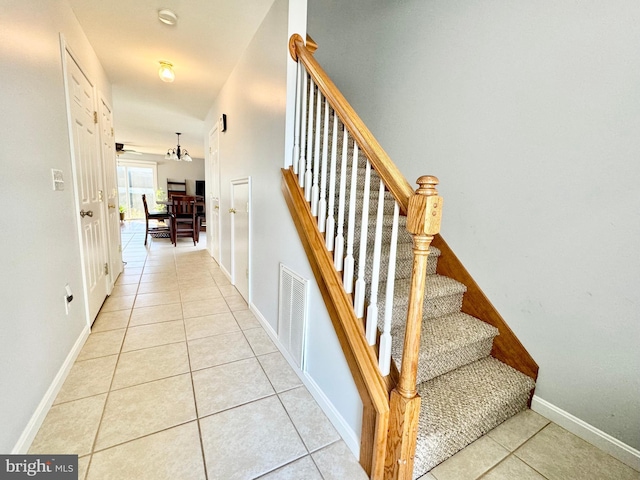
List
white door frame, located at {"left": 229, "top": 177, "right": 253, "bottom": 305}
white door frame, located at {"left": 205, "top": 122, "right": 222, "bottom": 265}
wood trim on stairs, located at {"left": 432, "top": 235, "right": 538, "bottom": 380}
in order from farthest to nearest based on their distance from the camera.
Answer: white door frame, located at {"left": 205, "top": 122, "right": 222, "bottom": 265}
white door frame, located at {"left": 229, "top": 177, "right": 253, "bottom": 305}
wood trim on stairs, located at {"left": 432, "top": 235, "right": 538, "bottom": 380}

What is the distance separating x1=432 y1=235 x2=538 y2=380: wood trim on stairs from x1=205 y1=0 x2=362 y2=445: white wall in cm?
91

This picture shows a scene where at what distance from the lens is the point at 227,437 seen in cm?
123

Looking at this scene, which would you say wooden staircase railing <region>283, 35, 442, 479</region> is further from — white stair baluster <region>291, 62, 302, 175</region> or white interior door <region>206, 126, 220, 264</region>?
white interior door <region>206, 126, 220, 264</region>

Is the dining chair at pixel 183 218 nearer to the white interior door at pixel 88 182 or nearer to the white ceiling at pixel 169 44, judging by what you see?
the white ceiling at pixel 169 44

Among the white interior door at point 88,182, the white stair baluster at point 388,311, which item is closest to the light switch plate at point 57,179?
the white interior door at point 88,182

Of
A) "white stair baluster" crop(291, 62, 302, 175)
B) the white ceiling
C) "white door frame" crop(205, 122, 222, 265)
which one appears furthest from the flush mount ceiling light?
"white stair baluster" crop(291, 62, 302, 175)

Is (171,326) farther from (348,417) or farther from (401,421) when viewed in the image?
(401,421)

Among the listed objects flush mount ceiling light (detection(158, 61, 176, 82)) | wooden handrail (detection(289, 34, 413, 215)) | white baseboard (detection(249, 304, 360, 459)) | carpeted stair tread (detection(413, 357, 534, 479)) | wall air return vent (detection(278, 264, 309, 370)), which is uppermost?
flush mount ceiling light (detection(158, 61, 176, 82))

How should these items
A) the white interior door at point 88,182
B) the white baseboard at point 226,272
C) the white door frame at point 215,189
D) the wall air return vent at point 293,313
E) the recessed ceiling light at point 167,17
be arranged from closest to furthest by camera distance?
the wall air return vent at point 293,313
the white interior door at point 88,182
the recessed ceiling light at point 167,17
the white baseboard at point 226,272
the white door frame at point 215,189

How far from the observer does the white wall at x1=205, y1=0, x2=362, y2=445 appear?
1.36m

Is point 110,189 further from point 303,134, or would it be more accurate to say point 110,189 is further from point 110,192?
point 303,134

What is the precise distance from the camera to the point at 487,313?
→ 1.60 meters

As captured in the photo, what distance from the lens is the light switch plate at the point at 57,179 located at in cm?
153

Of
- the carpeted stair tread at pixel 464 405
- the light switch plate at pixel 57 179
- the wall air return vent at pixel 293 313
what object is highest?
the light switch plate at pixel 57 179
